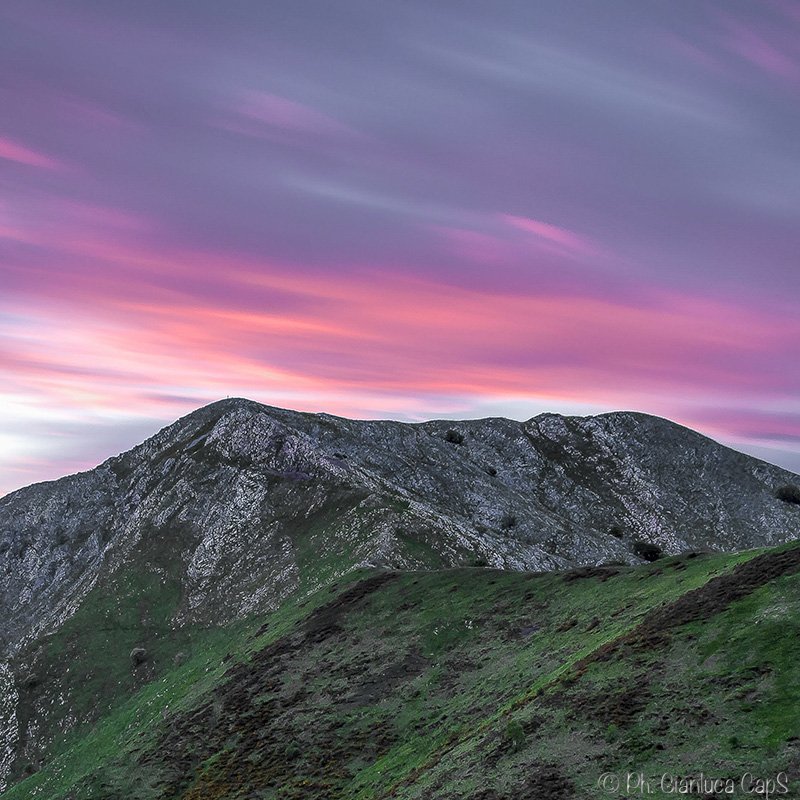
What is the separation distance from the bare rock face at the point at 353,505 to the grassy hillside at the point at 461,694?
52.4 ft

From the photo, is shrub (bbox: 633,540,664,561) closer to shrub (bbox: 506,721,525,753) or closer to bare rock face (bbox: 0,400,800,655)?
bare rock face (bbox: 0,400,800,655)

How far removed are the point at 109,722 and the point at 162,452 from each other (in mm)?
77747

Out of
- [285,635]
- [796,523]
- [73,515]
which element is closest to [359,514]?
[285,635]

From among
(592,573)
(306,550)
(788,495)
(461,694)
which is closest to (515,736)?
(461,694)

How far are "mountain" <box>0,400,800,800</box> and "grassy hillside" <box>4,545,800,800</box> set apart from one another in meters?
0.43

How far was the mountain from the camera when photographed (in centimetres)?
5669

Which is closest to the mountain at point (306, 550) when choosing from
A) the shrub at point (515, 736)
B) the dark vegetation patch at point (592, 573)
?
the dark vegetation patch at point (592, 573)

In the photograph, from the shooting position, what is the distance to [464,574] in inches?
2534

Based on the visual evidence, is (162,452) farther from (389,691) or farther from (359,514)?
(389,691)

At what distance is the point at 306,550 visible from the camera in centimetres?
9356

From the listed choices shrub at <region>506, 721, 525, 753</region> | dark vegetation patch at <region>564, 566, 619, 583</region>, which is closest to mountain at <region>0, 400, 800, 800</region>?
dark vegetation patch at <region>564, 566, 619, 583</region>

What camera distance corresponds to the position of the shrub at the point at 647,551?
131 m

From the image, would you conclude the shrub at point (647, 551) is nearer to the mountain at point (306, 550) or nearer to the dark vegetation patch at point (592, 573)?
the mountain at point (306, 550)

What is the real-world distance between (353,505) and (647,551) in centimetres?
6087
